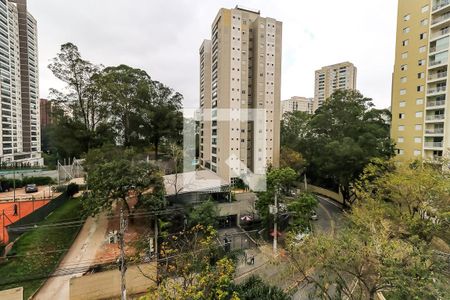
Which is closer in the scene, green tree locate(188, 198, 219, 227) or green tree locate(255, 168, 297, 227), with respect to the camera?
green tree locate(188, 198, 219, 227)

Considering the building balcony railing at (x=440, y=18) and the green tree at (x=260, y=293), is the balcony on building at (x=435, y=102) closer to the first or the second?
the building balcony railing at (x=440, y=18)

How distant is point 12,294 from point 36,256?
2.53 m

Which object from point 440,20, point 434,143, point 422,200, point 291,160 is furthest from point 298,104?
point 422,200

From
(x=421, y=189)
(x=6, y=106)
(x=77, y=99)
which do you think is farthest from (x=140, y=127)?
(x=6, y=106)

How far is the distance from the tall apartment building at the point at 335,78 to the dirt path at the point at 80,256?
2271 inches

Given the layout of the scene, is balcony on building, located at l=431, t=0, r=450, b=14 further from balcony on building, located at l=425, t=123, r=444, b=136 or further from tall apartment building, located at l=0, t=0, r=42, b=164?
tall apartment building, located at l=0, t=0, r=42, b=164

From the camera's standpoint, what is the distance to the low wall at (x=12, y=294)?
8422 mm

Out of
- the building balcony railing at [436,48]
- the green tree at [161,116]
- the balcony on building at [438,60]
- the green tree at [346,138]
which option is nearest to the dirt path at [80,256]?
the green tree at [161,116]

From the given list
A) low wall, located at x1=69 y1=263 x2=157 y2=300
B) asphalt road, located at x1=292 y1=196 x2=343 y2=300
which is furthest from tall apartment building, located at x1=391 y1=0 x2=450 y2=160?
low wall, located at x1=69 y1=263 x2=157 y2=300

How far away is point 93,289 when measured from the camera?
9469mm

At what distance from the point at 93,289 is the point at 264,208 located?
34.9 feet

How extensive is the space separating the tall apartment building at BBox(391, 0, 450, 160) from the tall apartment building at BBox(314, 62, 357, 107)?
125 feet

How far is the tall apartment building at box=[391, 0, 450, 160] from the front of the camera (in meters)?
18.7

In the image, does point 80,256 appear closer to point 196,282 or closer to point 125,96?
point 196,282
